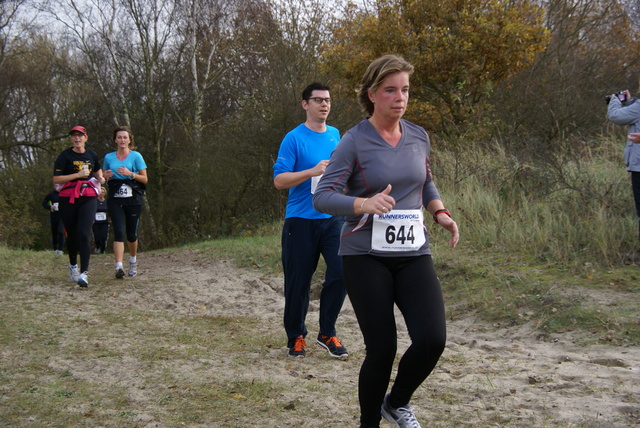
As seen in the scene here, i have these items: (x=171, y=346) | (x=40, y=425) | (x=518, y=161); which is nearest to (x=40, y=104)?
(x=518, y=161)

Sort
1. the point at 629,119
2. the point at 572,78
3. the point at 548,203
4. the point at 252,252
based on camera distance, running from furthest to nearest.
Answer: the point at 572,78 < the point at 252,252 < the point at 548,203 < the point at 629,119

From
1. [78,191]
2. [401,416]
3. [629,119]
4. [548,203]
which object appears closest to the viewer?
[401,416]

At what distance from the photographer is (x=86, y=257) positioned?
9008 mm

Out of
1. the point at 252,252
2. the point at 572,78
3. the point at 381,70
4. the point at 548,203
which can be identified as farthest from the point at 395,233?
the point at 572,78

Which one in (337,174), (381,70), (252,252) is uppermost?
(381,70)

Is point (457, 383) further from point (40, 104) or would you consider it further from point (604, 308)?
point (40, 104)

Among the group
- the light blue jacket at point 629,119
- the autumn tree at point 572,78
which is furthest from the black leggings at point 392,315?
the autumn tree at point 572,78

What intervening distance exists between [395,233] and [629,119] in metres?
5.41

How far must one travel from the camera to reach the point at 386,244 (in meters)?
3.38

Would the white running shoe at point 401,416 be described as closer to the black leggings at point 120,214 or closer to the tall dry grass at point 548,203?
the tall dry grass at point 548,203

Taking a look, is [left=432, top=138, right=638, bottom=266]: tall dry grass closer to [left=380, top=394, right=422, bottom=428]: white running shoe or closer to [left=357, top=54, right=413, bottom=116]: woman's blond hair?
[left=380, top=394, right=422, bottom=428]: white running shoe

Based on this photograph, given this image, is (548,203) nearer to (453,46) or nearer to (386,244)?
(453,46)

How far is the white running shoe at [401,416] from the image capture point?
11.5ft

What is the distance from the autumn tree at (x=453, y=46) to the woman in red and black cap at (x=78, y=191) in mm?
8769
